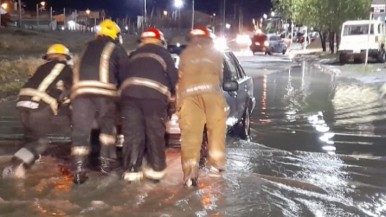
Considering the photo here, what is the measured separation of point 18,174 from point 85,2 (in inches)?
3612

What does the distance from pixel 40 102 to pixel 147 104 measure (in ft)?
4.28

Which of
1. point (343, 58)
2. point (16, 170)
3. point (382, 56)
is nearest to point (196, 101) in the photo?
point (16, 170)

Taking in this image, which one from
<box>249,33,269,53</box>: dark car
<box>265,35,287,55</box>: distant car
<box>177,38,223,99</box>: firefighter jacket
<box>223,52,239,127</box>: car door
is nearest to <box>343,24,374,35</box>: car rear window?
<box>249,33,269,53</box>: dark car

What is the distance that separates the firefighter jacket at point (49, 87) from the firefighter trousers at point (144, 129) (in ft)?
2.65

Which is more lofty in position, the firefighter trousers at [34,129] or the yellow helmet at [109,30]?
the yellow helmet at [109,30]

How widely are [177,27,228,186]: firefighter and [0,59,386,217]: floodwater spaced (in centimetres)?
40

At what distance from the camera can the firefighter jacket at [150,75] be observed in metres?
6.98

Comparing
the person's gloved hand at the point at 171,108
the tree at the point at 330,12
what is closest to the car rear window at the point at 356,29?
the tree at the point at 330,12

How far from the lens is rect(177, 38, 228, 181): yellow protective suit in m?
7.05

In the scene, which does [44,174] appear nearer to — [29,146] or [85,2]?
[29,146]

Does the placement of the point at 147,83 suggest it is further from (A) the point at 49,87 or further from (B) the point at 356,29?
(B) the point at 356,29

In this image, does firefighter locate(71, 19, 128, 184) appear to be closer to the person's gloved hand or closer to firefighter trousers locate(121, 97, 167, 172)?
firefighter trousers locate(121, 97, 167, 172)

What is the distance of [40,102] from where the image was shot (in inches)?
287

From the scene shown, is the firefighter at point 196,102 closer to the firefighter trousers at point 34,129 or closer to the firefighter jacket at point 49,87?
the firefighter jacket at point 49,87
